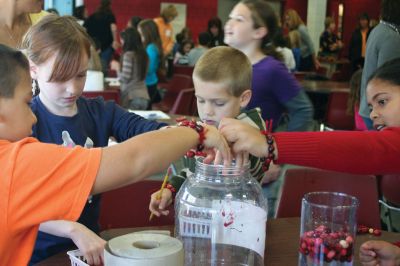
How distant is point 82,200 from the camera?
1.08 m

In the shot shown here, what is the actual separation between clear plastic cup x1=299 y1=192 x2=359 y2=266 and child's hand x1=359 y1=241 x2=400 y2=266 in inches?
9.3

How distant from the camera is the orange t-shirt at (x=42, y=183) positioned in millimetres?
1059

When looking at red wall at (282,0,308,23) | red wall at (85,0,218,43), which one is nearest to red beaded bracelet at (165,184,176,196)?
red wall at (85,0,218,43)

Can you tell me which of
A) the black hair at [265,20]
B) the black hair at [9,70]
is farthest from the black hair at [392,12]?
the black hair at [9,70]

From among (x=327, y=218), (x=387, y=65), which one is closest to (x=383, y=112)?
(x=387, y=65)

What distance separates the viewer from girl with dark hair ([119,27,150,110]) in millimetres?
5812

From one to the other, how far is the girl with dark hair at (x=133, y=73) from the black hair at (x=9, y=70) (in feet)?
14.8

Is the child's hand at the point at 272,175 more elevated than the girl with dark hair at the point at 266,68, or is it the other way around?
the girl with dark hair at the point at 266,68

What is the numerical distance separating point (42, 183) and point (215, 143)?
451mm

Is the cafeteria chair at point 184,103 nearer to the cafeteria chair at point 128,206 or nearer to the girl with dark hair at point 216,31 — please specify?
the cafeteria chair at point 128,206

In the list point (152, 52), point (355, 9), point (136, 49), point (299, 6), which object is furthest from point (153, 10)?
point (136, 49)

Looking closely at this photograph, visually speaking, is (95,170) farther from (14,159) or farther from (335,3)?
(335,3)

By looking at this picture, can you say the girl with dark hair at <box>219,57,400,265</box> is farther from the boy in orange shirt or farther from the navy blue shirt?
the navy blue shirt

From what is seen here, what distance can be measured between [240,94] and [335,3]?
1417 cm
